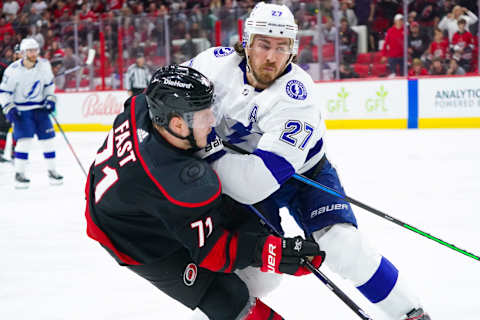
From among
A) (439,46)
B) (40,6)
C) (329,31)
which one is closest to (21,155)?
(329,31)

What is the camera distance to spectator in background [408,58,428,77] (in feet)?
27.5

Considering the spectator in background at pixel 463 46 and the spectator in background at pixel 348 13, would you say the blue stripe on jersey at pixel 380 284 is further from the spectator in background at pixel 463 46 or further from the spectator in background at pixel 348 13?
the spectator in background at pixel 348 13

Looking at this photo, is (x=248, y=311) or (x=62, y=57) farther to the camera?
(x=62, y=57)

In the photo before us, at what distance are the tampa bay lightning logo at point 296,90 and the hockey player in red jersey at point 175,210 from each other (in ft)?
1.18

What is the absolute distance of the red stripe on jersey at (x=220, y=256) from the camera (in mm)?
1718

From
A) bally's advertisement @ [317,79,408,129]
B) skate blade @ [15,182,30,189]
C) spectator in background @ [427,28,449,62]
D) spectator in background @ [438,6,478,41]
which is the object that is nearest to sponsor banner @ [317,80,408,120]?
bally's advertisement @ [317,79,408,129]

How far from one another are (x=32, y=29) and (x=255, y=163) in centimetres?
1069

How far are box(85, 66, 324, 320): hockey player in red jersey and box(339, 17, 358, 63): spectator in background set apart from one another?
7313 mm

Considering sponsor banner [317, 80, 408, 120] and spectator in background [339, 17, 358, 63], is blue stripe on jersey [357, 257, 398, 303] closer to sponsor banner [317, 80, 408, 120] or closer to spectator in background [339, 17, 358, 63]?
sponsor banner [317, 80, 408, 120]

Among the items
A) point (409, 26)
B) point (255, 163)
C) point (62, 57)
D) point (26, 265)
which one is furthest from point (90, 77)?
point (255, 163)

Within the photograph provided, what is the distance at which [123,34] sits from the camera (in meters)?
10.5

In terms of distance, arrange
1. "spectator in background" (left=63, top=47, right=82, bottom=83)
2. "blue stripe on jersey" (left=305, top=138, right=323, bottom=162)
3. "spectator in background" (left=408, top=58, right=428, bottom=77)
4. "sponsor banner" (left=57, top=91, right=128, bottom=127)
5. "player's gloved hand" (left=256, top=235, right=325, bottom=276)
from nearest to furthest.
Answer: "player's gloved hand" (left=256, top=235, right=325, bottom=276)
"blue stripe on jersey" (left=305, top=138, right=323, bottom=162)
"spectator in background" (left=408, top=58, right=428, bottom=77)
"sponsor banner" (left=57, top=91, right=128, bottom=127)
"spectator in background" (left=63, top=47, right=82, bottom=83)

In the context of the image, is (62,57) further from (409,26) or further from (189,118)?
(189,118)

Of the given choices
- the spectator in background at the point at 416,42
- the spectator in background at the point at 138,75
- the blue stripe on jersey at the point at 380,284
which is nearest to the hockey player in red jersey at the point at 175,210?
the blue stripe on jersey at the point at 380,284
